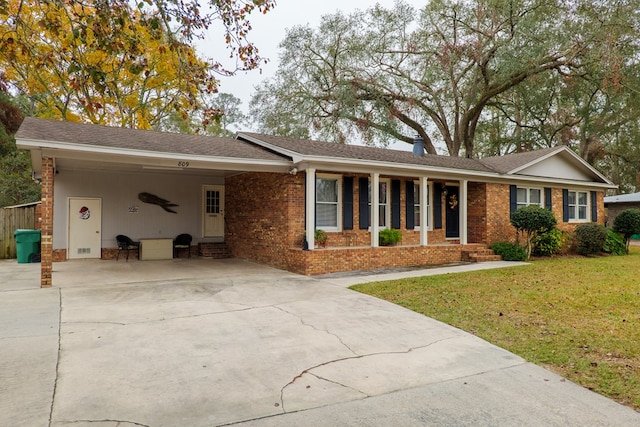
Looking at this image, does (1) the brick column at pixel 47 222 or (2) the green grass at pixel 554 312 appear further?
(1) the brick column at pixel 47 222

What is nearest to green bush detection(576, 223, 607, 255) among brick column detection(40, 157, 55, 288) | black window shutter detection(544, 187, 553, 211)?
black window shutter detection(544, 187, 553, 211)

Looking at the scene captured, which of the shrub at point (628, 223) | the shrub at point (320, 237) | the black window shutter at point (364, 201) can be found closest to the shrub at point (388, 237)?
the black window shutter at point (364, 201)

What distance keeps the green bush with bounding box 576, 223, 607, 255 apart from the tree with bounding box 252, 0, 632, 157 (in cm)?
826

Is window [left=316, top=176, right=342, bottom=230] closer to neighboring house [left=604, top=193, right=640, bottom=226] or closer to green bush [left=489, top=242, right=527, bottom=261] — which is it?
green bush [left=489, top=242, right=527, bottom=261]

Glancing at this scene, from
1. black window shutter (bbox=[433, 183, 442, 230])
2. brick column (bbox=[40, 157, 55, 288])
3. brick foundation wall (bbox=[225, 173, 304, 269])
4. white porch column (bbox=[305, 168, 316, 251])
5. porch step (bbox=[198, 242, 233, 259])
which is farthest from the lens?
black window shutter (bbox=[433, 183, 442, 230])

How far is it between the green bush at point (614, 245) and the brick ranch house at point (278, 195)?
52.5 inches

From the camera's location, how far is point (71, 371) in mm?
3955

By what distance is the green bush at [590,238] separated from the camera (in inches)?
603

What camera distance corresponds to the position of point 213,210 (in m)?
14.7

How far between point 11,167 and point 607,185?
29.8 metres

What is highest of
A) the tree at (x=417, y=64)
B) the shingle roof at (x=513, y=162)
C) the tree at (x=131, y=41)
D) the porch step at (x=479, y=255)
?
the tree at (x=417, y=64)

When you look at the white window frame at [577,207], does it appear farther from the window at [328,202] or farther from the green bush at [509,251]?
the window at [328,202]

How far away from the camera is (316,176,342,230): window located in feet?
38.4

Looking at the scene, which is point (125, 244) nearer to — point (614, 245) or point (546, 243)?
point (546, 243)
